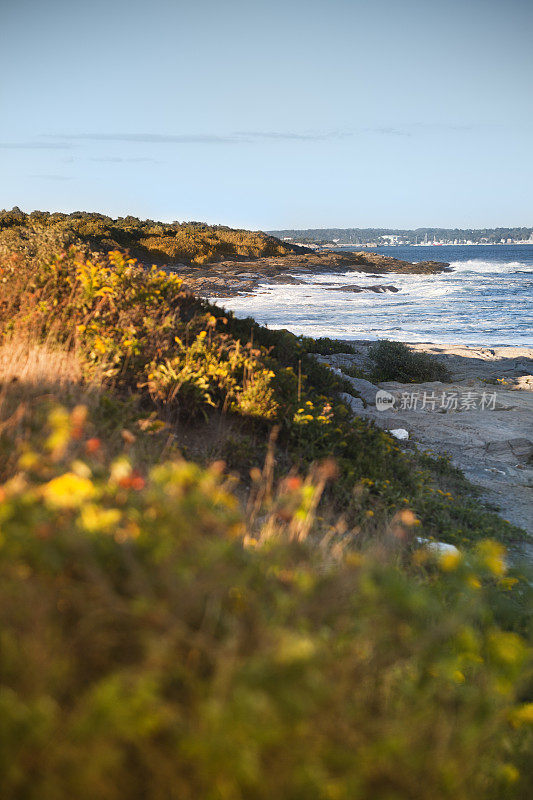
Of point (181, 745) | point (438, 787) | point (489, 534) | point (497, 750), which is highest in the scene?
point (181, 745)

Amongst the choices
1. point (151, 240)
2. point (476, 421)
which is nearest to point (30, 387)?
point (476, 421)

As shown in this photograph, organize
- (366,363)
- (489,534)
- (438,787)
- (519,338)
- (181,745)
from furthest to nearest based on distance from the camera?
(519,338)
(366,363)
(489,534)
(438,787)
(181,745)

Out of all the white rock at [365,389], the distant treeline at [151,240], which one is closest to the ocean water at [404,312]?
the white rock at [365,389]

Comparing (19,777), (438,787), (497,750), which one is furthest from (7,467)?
(497,750)

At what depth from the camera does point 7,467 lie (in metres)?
2.35

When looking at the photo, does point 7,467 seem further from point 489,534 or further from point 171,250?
point 171,250

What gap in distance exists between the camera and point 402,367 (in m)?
12.5

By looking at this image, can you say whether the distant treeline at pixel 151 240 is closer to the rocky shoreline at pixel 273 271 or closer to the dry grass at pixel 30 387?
the rocky shoreline at pixel 273 271

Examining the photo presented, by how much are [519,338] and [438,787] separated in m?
22.1

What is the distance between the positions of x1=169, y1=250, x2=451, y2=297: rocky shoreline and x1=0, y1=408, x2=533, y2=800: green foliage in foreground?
2056cm

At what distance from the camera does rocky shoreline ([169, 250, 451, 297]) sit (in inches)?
1288

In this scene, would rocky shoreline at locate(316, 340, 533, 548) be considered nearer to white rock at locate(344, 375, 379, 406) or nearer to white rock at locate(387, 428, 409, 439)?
white rock at locate(344, 375, 379, 406)

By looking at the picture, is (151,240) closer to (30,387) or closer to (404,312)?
(404,312)

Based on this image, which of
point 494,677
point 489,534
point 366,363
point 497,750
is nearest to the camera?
point 494,677
